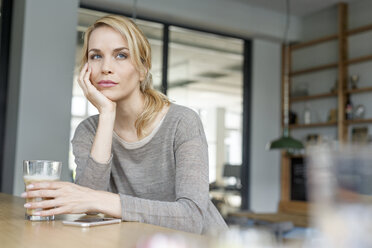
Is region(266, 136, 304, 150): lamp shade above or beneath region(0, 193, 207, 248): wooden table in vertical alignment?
above

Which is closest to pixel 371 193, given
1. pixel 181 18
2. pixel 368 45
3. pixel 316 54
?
pixel 181 18

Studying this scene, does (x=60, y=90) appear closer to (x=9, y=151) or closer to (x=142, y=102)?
(x=9, y=151)

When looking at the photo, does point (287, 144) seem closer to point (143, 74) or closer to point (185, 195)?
point (143, 74)

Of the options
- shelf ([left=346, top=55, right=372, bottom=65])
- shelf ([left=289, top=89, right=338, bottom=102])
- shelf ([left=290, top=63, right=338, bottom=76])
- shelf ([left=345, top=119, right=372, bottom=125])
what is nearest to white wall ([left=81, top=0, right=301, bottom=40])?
shelf ([left=290, top=63, right=338, bottom=76])

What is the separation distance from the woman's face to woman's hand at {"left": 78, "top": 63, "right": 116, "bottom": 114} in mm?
16

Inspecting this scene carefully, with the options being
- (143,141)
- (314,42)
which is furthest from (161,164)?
(314,42)

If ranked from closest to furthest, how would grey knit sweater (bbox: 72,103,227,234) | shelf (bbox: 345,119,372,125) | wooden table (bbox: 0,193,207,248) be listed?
wooden table (bbox: 0,193,207,248)
grey knit sweater (bbox: 72,103,227,234)
shelf (bbox: 345,119,372,125)

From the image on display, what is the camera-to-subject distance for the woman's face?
1.32 meters

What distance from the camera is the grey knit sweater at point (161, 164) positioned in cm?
124

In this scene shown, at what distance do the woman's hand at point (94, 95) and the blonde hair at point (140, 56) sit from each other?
7cm

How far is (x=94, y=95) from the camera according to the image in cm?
134

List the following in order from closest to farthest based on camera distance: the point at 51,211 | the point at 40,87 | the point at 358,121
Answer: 1. the point at 51,211
2. the point at 40,87
3. the point at 358,121

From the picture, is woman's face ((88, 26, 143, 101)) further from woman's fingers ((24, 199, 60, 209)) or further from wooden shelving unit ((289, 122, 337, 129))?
wooden shelving unit ((289, 122, 337, 129))

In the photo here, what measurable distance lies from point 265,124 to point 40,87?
346 cm
